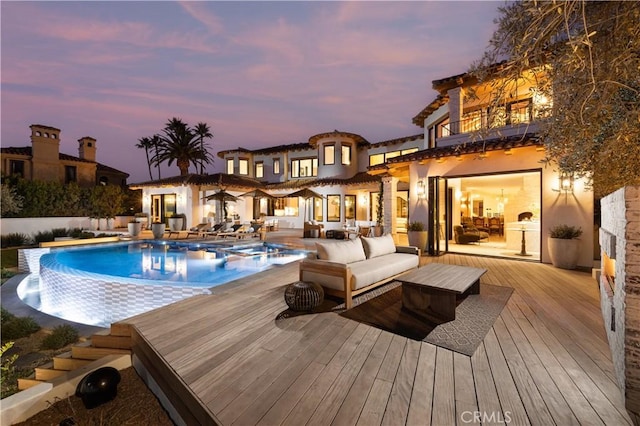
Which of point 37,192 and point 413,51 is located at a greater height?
point 413,51

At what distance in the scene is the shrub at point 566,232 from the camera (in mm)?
6746

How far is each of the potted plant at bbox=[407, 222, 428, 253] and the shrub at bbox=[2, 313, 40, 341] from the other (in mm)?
10163

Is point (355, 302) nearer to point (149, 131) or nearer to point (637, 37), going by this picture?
point (637, 37)

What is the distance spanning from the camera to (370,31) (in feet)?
28.0

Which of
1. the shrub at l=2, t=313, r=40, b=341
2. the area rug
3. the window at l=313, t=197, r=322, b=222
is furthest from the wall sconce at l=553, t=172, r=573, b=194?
the window at l=313, t=197, r=322, b=222

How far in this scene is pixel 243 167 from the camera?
2248 cm

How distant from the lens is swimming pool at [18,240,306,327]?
18.8 feet

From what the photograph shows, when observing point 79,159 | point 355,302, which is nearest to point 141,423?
point 355,302

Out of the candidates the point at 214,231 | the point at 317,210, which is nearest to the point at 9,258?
the point at 214,231

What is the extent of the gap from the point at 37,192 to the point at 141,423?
2015cm

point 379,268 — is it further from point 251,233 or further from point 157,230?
point 157,230

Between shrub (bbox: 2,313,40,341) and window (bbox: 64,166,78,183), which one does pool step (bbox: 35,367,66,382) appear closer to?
shrub (bbox: 2,313,40,341)

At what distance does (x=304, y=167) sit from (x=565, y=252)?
1680 cm

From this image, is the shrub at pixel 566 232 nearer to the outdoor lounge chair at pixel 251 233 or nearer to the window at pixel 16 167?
the outdoor lounge chair at pixel 251 233
